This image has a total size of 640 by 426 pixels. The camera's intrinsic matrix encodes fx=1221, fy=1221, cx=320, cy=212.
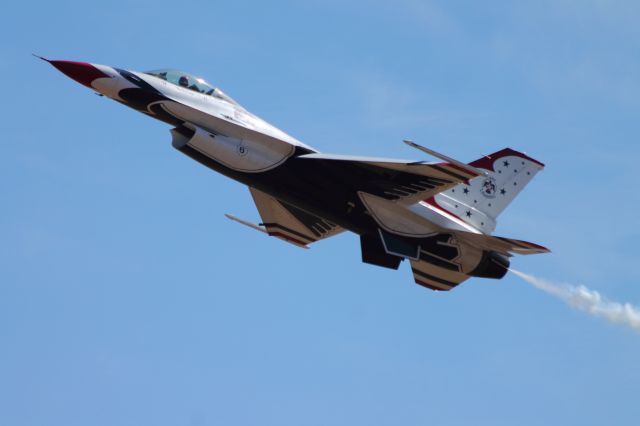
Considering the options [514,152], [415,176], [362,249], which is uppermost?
[514,152]

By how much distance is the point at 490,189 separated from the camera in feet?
103

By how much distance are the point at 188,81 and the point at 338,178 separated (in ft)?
14.5

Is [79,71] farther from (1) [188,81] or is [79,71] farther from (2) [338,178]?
(2) [338,178]

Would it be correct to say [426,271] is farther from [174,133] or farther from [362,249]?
[174,133]

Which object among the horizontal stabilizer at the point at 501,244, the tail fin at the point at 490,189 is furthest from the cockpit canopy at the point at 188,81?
the horizontal stabilizer at the point at 501,244

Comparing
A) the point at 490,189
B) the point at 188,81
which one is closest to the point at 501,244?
the point at 490,189

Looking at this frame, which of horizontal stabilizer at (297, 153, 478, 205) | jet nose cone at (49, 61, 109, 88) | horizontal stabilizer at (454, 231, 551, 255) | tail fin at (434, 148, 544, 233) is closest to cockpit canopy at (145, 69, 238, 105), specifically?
jet nose cone at (49, 61, 109, 88)

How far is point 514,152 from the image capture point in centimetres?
Result: 3203

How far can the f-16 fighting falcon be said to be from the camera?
1136 inches

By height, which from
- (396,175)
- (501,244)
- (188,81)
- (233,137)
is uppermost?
(188,81)

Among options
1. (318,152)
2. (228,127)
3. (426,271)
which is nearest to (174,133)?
(228,127)

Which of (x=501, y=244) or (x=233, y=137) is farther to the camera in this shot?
(x=501, y=244)

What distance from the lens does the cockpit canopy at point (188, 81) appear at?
1169 inches

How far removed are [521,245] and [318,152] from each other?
5.34 m
